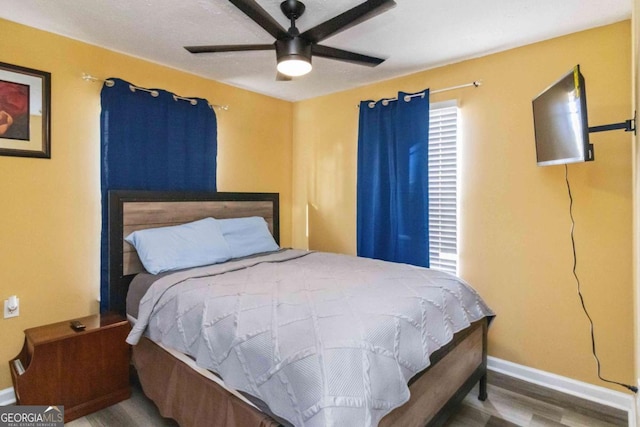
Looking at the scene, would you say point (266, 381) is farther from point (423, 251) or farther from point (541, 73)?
point (541, 73)

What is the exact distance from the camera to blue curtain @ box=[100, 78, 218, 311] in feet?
8.59

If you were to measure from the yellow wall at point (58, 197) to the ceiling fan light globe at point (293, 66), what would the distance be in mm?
1577

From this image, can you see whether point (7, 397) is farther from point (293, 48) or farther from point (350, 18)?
point (350, 18)

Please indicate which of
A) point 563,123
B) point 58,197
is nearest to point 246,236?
point 58,197

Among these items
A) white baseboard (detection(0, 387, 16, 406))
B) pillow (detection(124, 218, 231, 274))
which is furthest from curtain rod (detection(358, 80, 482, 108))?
white baseboard (detection(0, 387, 16, 406))

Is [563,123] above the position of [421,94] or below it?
below

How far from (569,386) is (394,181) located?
77.6 inches

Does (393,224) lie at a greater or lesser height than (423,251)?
greater

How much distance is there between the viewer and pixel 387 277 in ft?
7.09

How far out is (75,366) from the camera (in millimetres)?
2074

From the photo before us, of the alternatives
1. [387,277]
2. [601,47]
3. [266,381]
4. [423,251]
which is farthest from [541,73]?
[266,381]

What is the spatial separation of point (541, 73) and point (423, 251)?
1.59 m

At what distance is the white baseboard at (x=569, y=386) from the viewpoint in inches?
86.0

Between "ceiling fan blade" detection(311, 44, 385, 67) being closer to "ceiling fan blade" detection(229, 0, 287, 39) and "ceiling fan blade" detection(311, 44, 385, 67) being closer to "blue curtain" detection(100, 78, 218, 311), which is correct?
"ceiling fan blade" detection(229, 0, 287, 39)
